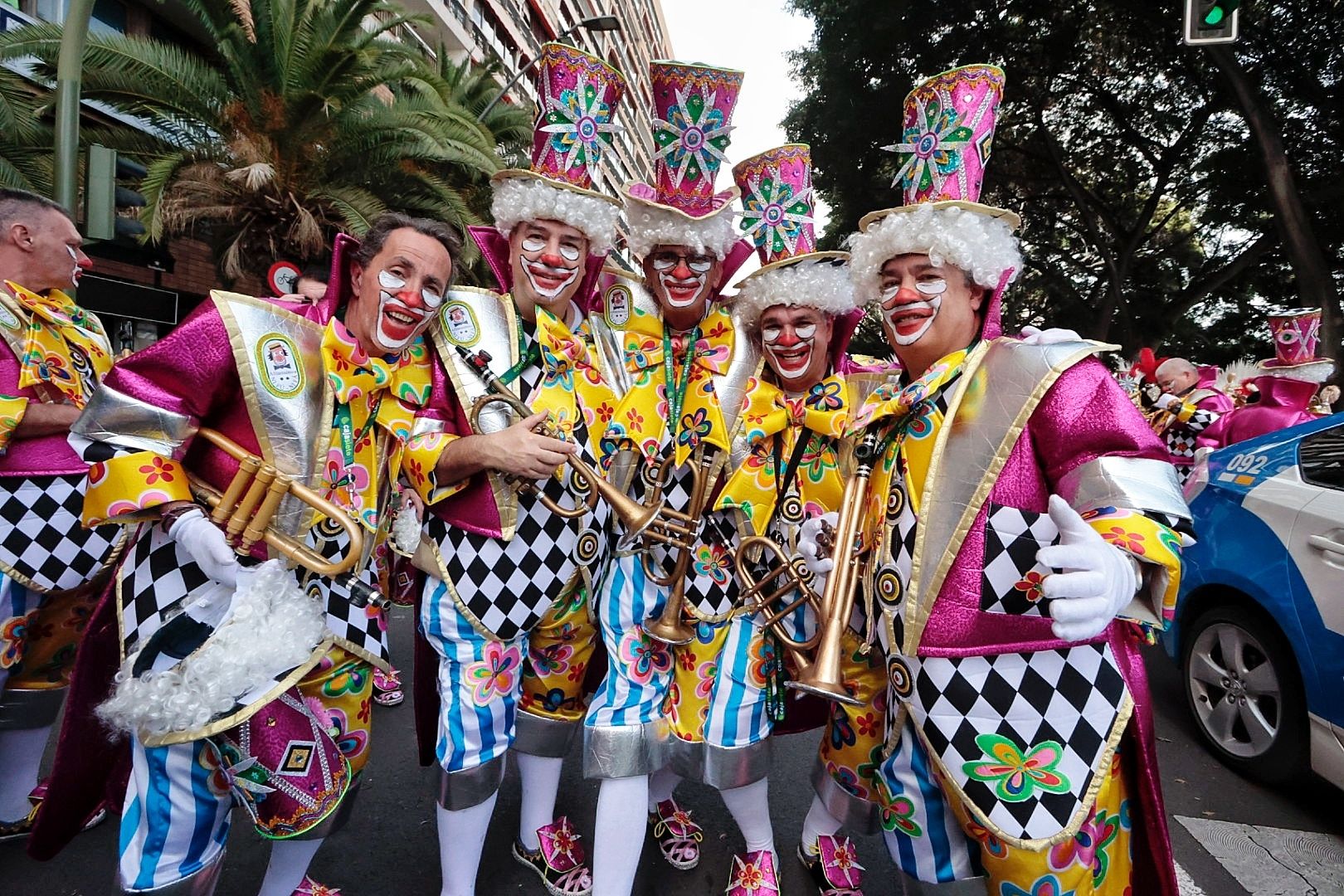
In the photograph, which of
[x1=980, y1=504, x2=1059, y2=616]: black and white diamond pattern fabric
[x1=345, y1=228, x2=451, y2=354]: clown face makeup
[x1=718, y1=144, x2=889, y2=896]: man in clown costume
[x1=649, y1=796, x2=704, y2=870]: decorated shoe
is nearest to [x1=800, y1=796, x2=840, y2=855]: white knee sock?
[x1=718, y1=144, x2=889, y2=896]: man in clown costume

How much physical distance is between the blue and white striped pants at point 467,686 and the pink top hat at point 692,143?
5.00 feet

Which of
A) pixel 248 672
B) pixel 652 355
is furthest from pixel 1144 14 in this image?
pixel 248 672

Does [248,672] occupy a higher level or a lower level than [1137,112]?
lower

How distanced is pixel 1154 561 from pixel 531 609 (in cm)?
173

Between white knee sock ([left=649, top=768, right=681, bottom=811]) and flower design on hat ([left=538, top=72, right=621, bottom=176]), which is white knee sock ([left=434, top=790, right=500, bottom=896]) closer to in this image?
white knee sock ([left=649, top=768, right=681, bottom=811])

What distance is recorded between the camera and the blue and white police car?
9.51 ft

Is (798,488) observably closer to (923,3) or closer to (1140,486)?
(1140,486)

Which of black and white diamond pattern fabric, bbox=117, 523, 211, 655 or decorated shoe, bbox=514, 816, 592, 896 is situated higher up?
black and white diamond pattern fabric, bbox=117, 523, 211, 655

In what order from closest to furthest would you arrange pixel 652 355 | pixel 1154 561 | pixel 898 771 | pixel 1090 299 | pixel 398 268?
pixel 1154 561, pixel 898 771, pixel 398 268, pixel 652 355, pixel 1090 299

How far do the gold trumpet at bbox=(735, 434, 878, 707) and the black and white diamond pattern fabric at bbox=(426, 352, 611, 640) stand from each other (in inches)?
22.9

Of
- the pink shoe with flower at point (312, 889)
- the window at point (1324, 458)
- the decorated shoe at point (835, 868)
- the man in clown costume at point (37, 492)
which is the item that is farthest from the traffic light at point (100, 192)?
the window at point (1324, 458)

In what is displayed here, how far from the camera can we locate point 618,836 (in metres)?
2.22

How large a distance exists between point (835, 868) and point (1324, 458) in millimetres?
2843

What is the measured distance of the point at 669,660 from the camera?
8.01 feet
